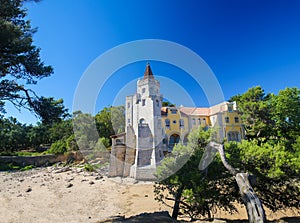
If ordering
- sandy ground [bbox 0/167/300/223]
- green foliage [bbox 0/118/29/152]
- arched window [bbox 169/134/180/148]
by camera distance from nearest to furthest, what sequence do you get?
sandy ground [bbox 0/167/300/223] < arched window [bbox 169/134/180/148] < green foliage [bbox 0/118/29/152]

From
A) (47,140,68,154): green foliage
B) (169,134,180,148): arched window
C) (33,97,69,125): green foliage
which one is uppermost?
(33,97,69,125): green foliage

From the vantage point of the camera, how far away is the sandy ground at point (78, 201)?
11.8 meters

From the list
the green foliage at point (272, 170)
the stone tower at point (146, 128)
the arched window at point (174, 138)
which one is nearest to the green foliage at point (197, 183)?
the green foliage at point (272, 170)

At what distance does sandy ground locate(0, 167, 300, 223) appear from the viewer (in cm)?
1184

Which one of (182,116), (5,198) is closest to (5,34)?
(5,198)

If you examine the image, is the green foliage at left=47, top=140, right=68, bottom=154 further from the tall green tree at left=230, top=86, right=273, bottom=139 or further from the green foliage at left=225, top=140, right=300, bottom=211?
the green foliage at left=225, top=140, right=300, bottom=211

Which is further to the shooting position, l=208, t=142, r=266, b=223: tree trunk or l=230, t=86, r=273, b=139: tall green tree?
l=230, t=86, r=273, b=139: tall green tree

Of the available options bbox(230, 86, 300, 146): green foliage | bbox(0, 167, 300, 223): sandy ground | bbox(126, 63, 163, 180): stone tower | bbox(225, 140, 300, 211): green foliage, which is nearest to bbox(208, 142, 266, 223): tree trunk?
bbox(225, 140, 300, 211): green foliage

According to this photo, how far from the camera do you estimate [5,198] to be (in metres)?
16.8

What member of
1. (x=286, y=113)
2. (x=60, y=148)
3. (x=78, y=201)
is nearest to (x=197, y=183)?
(x=78, y=201)

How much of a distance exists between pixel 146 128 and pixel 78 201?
11.1 meters

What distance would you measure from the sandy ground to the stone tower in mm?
2038

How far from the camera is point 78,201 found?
15562mm

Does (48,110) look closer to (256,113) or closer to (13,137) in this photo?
(256,113)
